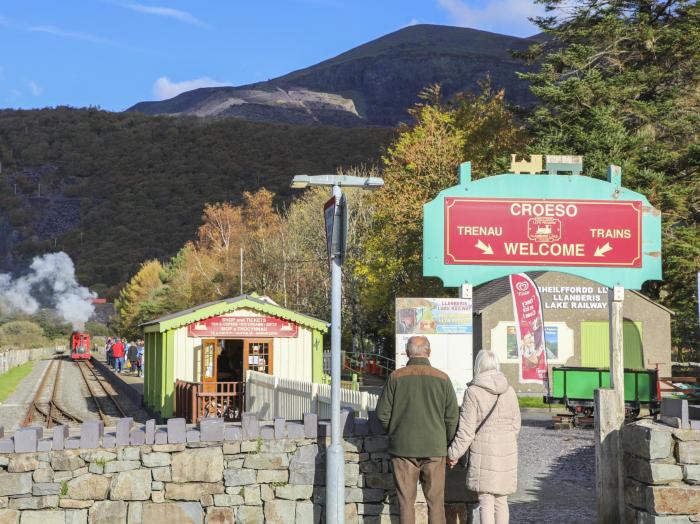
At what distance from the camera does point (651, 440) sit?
8484 millimetres

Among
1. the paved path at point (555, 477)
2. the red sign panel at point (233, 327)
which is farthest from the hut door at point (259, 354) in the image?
the paved path at point (555, 477)

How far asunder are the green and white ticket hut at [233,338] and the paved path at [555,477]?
6897 mm

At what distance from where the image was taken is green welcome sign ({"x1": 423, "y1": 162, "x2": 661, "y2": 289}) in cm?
1142

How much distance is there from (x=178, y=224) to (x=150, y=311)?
60.4 meters

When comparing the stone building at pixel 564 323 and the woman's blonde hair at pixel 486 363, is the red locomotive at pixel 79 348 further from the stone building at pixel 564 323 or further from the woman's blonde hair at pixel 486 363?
the woman's blonde hair at pixel 486 363

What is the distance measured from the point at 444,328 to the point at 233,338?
13.1m

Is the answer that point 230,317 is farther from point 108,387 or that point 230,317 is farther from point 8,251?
point 8,251

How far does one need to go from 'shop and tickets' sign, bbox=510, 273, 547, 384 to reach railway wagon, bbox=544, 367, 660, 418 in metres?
0.91

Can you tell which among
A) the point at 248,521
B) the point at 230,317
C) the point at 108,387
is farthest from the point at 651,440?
the point at 108,387

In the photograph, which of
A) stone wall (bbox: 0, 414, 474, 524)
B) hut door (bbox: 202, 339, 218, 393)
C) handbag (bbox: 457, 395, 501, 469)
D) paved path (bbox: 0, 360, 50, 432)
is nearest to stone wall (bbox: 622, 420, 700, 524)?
handbag (bbox: 457, 395, 501, 469)

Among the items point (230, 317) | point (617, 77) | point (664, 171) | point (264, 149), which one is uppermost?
point (264, 149)

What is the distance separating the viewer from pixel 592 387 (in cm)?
2078

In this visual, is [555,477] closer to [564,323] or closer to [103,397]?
[564,323]

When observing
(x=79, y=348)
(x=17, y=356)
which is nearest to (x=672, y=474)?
(x=17, y=356)
